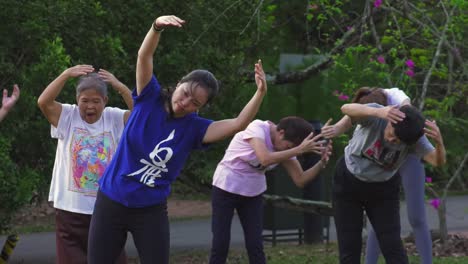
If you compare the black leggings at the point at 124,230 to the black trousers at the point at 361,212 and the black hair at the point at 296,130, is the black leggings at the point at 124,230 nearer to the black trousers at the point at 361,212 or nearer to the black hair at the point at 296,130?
the black trousers at the point at 361,212

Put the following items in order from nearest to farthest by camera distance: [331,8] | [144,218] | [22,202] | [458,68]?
[144,218], [22,202], [331,8], [458,68]

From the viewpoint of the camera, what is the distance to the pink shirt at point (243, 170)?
7660 mm

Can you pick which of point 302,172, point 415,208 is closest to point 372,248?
point 415,208

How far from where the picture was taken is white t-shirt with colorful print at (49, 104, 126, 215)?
610cm

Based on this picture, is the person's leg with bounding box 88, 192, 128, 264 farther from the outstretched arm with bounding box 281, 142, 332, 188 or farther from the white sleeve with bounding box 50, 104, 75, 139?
the outstretched arm with bounding box 281, 142, 332, 188

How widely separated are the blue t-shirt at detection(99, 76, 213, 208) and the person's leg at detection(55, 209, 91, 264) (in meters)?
0.91

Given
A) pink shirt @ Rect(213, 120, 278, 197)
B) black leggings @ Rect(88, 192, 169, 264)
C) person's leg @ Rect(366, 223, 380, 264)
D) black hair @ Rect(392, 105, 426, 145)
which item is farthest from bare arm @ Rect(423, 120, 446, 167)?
black leggings @ Rect(88, 192, 169, 264)

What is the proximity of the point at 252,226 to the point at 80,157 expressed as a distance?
2123 millimetres

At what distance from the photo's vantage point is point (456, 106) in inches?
457

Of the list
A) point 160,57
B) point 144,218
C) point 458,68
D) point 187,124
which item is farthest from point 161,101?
point 458,68

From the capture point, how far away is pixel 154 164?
5.18 meters

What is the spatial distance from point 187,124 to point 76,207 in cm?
119

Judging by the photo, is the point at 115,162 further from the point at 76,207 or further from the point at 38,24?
the point at 38,24

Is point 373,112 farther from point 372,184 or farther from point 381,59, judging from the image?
point 381,59
